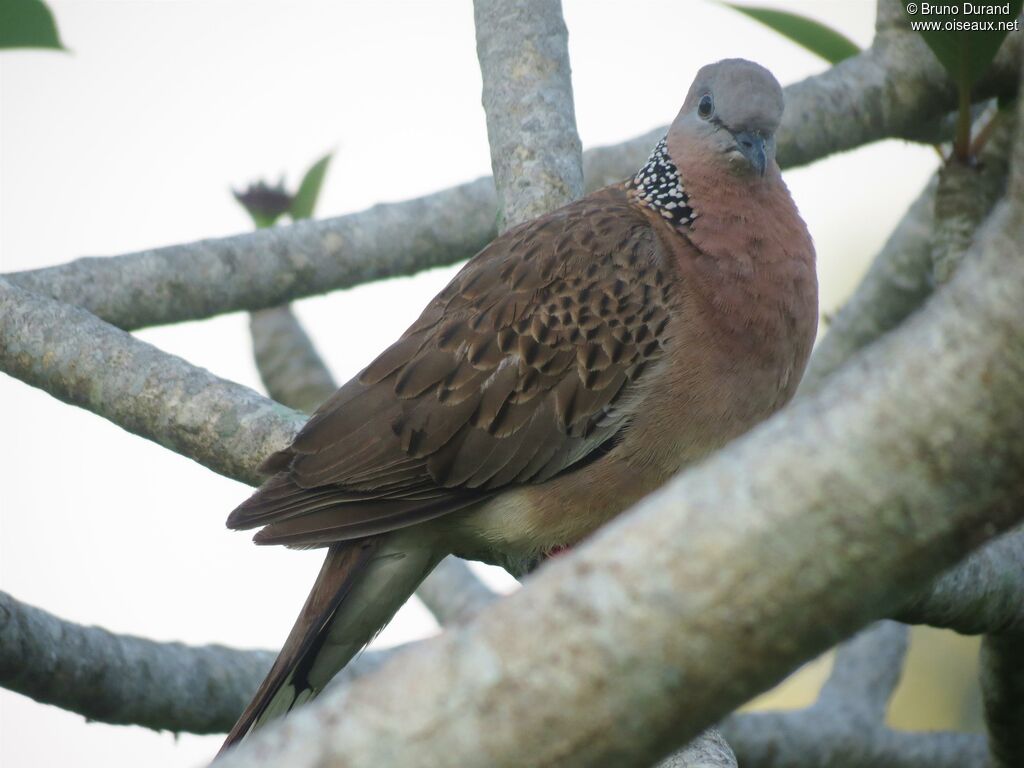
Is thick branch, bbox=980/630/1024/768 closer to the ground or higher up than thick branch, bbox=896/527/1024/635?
closer to the ground

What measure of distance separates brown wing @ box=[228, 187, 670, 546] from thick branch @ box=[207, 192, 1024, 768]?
6.86ft

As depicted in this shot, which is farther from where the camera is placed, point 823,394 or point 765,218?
point 765,218

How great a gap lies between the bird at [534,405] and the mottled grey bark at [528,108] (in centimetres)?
44

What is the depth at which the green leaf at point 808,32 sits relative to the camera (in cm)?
474

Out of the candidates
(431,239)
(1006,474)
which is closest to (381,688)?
(1006,474)

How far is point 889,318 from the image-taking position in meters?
5.30

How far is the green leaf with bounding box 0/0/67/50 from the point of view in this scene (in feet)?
13.6

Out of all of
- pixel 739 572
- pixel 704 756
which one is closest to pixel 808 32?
pixel 704 756

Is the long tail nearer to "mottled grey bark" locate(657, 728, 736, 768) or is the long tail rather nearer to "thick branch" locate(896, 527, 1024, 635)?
"mottled grey bark" locate(657, 728, 736, 768)

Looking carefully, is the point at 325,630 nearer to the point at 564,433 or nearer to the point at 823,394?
the point at 564,433

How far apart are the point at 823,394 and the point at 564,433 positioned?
7.60ft

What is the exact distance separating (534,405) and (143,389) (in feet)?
3.68

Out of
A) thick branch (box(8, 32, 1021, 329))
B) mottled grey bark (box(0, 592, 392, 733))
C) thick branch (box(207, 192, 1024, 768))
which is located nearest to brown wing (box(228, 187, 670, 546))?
mottled grey bark (box(0, 592, 392, 733))

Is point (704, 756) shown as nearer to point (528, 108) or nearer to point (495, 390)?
point (495, 390)
